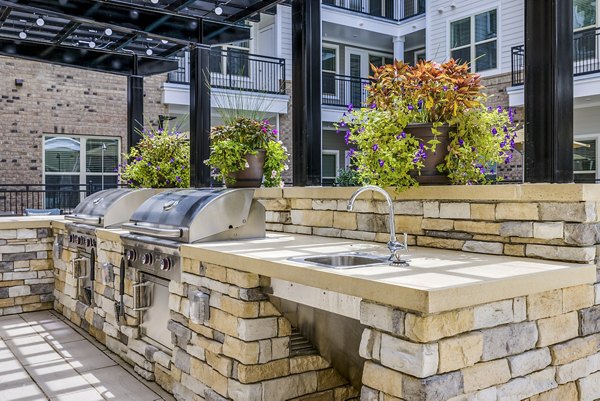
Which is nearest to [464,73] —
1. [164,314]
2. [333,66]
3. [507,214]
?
[507,214]

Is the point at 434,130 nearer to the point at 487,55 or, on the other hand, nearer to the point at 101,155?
the point at 101,155

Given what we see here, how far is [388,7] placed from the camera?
48.3ft

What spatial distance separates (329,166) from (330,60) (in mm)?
2811

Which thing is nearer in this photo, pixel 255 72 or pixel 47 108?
pixel 47 108

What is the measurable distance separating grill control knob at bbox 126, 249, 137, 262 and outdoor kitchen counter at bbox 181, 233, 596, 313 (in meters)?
0.93

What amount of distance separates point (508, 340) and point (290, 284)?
902 mm

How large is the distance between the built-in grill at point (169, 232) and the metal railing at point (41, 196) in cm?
687

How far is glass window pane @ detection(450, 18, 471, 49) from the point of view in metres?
12.4

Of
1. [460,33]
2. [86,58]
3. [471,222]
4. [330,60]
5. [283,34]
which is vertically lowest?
[471,222]

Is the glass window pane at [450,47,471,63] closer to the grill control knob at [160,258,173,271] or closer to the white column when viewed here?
the white column

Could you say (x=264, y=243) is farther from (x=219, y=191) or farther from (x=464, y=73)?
(x=464, y=73)

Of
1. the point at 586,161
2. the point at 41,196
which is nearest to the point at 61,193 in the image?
the point at 41,196

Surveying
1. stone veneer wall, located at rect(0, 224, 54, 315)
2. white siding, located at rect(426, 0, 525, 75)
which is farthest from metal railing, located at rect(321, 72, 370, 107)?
stone veneer wall, located at rect(0, 224, 54, 315)

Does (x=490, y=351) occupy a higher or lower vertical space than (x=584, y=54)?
lower
